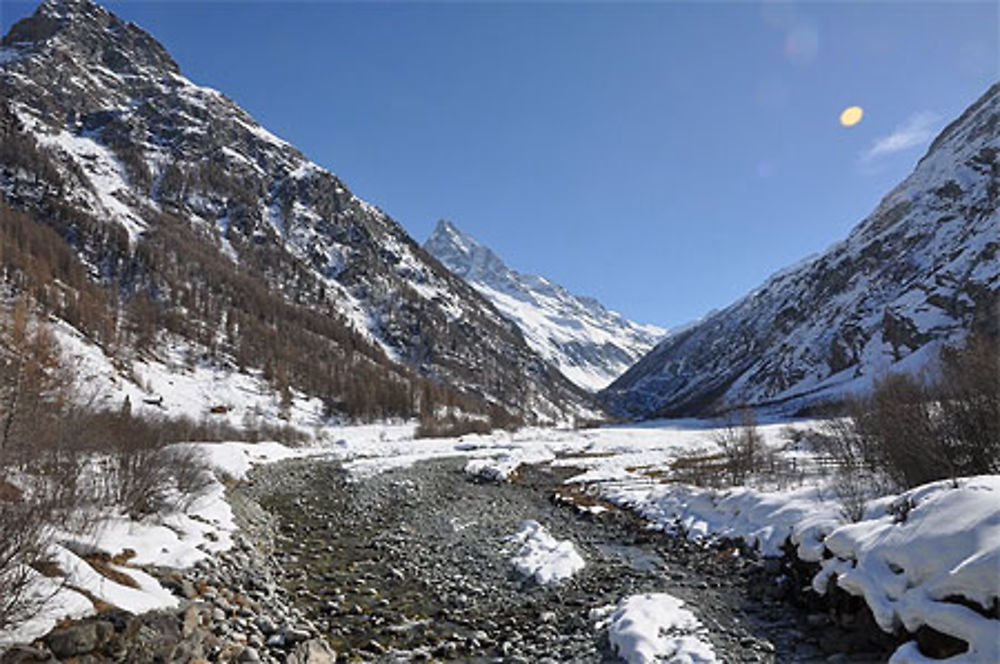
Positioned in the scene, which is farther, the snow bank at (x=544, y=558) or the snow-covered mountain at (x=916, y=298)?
the snow-covered mountain at (x=916, y=298)

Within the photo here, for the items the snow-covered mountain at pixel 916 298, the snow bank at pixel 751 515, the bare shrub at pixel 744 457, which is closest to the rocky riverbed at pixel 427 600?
the snow bank at pixel 751 515

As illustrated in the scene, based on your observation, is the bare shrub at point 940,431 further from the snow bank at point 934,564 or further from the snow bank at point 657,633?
the snow bank at point 657,633

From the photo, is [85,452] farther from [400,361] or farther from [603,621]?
[400,361]

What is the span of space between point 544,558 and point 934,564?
1180cm

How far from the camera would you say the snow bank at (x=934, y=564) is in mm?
7660

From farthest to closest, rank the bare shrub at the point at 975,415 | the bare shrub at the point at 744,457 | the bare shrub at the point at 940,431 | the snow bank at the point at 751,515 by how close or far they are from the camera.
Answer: the bare shrub at the point at 744,457
the bare shrub at the point at 940,431
the bare shrub at the point at 975,415
the snow bank at the point at 751,515

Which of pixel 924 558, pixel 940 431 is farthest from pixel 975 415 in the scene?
pixel 924 558

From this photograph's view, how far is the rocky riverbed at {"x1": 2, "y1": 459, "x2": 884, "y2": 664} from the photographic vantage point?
375 inches

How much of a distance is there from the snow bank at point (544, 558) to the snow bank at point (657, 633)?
3335 mm

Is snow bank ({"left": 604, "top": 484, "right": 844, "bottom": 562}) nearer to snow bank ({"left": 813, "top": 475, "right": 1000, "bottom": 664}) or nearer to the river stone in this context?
snow bank ({"left": 813, "top": 475, "right": 1000, "bottom": 664})

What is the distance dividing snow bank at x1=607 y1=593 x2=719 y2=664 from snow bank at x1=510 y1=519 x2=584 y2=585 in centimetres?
333

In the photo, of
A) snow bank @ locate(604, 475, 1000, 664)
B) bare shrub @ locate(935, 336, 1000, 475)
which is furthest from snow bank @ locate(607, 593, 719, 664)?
bare shrub @ locate(935, 336, 1000, 475)

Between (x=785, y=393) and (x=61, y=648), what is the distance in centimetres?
20158

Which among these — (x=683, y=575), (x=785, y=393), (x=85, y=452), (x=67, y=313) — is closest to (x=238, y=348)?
(x=67, y=313)
